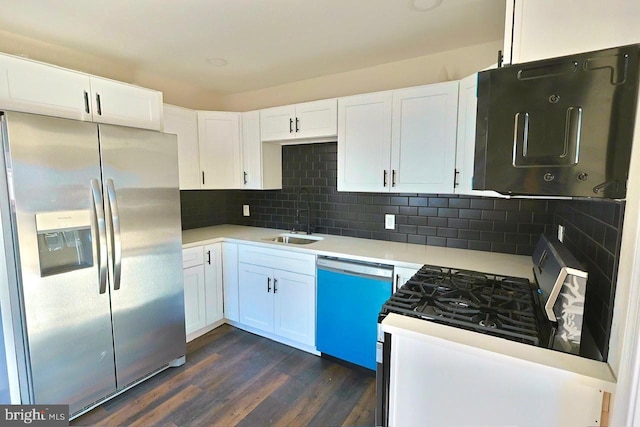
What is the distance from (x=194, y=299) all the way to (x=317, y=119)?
1.92 metres

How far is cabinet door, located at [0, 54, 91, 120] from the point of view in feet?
5.53

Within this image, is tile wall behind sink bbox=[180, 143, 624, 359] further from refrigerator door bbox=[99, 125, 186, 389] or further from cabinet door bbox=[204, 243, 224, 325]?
refrigerator door bbox=[99, 125, 186, 389]

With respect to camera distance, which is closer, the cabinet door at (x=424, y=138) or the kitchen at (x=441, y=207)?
the kitchen at (x=441, y=207)

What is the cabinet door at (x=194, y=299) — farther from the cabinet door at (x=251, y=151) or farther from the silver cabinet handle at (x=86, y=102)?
the silver cabinet handle at (x=86, y=102)

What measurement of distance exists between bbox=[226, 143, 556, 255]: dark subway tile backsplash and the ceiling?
0.90 metres

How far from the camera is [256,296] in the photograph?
2773 mm

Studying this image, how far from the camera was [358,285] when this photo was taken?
2.21 metres

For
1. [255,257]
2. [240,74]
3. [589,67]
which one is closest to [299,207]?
[255,257]

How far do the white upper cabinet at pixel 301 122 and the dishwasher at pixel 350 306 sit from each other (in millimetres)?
1114

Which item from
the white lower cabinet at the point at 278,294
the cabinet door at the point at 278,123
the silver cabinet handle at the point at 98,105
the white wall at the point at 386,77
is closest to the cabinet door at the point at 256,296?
the white lower cabinet at the point at 278,294

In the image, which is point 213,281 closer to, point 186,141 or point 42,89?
point 186,141

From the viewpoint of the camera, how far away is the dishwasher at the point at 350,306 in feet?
7.05

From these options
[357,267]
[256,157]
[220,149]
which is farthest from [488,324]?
[220,149]

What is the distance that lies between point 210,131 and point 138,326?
1.83 metres
